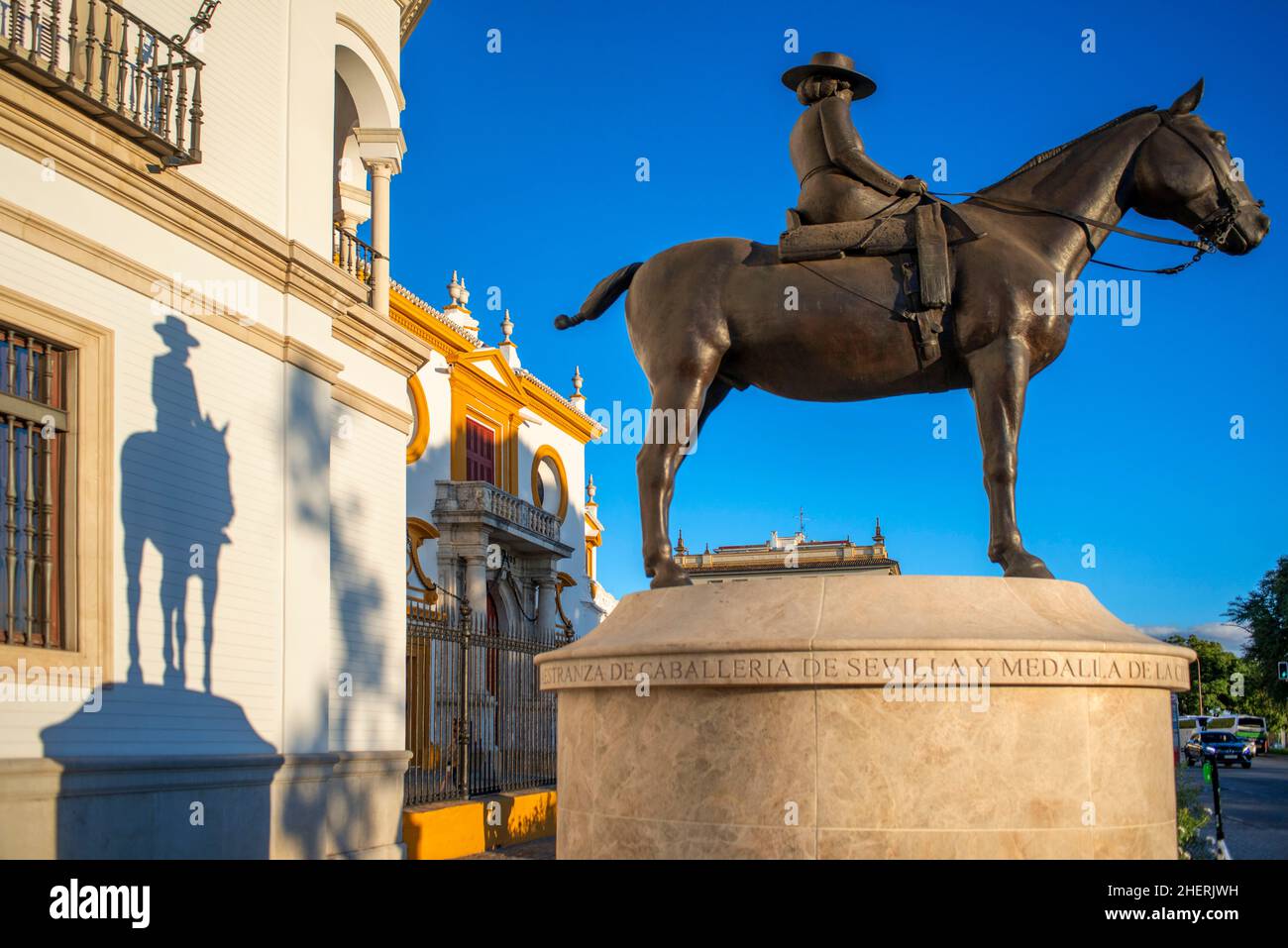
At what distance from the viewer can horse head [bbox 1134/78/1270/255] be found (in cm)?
696

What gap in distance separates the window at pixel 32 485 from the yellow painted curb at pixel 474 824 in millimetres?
6889

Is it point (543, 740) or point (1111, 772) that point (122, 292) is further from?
point (543, 740)

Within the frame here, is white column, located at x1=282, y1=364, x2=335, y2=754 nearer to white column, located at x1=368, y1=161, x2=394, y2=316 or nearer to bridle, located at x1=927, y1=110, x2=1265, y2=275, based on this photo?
white column, located at x1=368, y1=161, x2=394, y2=316

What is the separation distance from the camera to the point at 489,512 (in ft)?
103

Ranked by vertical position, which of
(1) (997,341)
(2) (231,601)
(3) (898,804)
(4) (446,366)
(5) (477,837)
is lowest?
(5) (477,837)

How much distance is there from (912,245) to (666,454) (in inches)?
70.9

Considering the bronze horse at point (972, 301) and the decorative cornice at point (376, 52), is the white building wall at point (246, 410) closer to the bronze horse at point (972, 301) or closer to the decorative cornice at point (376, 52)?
the decorative cornice at point (376, 52)

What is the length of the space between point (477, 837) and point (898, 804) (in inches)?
485

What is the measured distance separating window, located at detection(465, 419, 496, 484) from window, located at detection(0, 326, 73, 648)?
2309 centimetres

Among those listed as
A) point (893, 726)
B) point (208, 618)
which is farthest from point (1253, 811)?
point (893, 726)

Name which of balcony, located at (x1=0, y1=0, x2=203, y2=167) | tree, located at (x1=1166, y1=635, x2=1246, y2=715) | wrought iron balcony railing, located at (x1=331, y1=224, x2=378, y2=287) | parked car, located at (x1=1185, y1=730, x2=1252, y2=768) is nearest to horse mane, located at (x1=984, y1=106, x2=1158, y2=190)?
balcony, located at (x1=0, y1=0, x2=203, y2=167)

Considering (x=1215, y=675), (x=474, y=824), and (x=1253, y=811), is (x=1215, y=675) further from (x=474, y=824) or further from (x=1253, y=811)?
(x=474, y=824)
